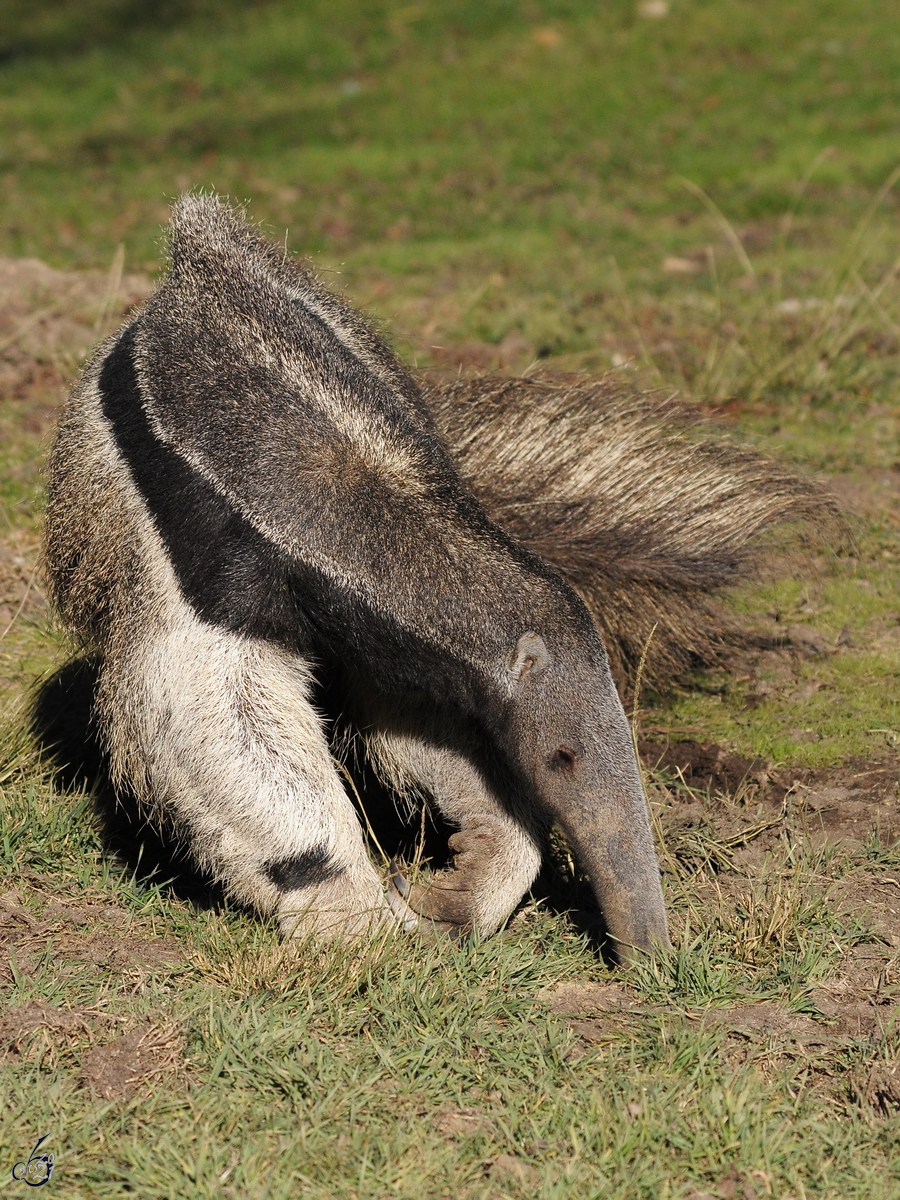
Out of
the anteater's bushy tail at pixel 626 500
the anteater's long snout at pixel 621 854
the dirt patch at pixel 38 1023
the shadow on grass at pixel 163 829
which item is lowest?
the shadow on grass at pixel 163 829

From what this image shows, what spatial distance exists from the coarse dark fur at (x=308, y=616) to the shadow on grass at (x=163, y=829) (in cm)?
27

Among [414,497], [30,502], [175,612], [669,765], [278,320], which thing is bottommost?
[669,765]

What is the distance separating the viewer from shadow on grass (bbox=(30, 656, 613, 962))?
161 inches

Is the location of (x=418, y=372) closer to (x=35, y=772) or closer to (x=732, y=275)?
(x=35, y=772)

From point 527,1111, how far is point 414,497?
1524mm

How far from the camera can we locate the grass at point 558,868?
295cm

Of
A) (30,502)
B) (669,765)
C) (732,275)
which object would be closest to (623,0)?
(732,275)

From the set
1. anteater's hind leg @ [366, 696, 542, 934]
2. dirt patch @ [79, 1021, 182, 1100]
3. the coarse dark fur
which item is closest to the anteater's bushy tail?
the coarse dark fur

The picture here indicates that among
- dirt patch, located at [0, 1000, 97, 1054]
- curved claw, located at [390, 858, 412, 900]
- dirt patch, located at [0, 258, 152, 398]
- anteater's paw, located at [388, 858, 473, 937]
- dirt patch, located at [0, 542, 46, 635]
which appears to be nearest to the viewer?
dirt patch, located at [0, 1000, 97, 1054]

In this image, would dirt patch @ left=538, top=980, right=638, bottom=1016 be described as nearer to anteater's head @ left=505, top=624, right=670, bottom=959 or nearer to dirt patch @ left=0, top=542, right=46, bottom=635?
anteater's head @ left=505, top=624, right=670, bottom=959

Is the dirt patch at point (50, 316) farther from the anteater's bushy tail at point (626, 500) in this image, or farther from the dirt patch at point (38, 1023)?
the dirt patch at point (38, 1023)

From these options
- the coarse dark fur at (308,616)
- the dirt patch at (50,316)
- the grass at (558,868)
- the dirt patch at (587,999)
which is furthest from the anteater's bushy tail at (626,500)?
the dirt patch at (50,316)

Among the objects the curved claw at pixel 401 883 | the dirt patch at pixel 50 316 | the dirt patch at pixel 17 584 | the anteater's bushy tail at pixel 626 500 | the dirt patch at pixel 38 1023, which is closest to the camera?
the dirt patch at pixel 38 1023

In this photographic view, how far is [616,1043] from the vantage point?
3.31 meters
